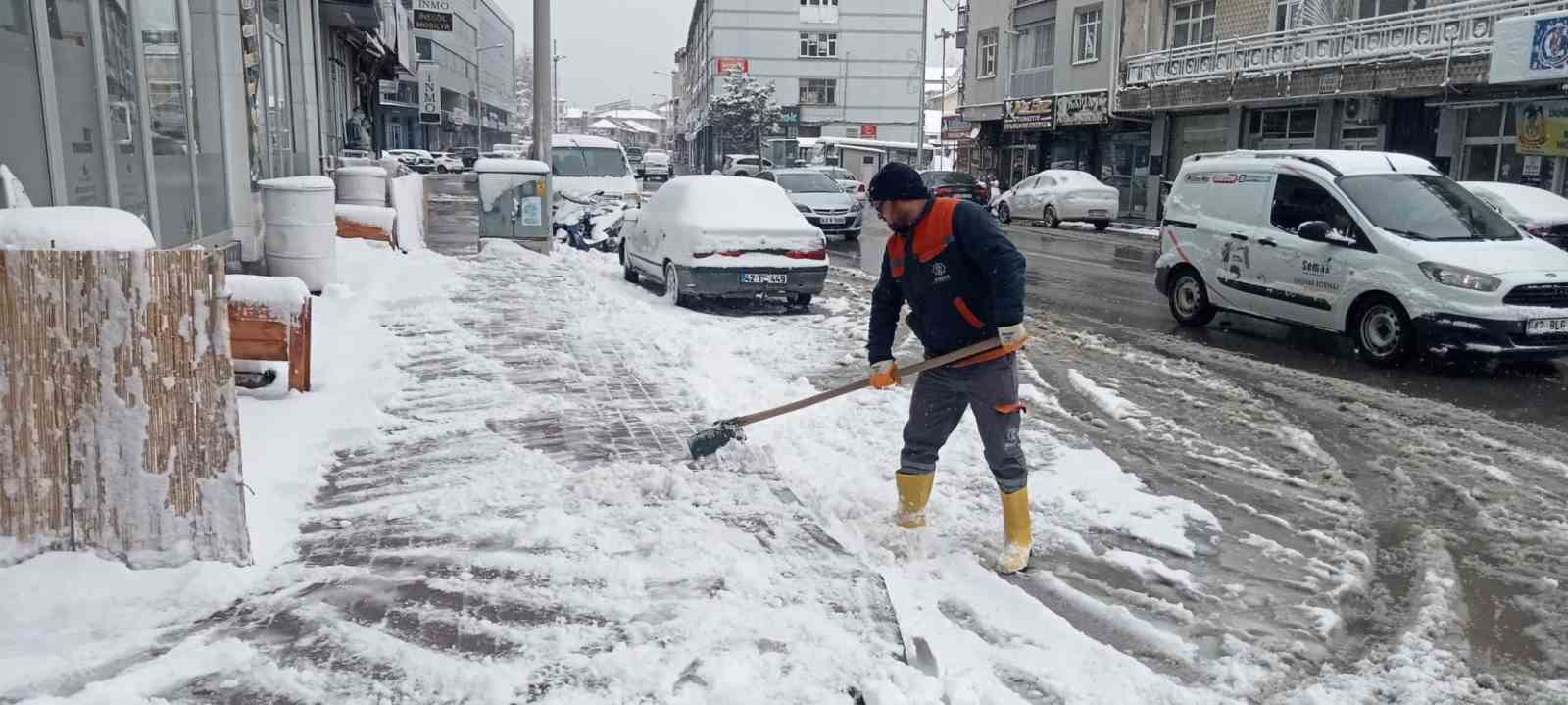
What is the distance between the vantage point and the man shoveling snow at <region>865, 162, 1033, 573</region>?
183 inches

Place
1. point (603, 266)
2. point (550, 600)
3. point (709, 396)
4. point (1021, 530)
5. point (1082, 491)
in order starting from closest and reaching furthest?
point (550, 600)
point (1021, 530)
point (1082, 491)
point (709, 396)
point (603, 266)

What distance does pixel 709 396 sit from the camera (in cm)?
768

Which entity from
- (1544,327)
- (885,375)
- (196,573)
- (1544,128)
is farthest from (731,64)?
(196,573)

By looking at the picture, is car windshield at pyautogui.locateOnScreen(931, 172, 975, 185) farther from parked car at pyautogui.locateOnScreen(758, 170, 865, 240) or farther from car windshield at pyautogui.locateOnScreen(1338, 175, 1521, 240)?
car windshield at pyautogui.locateOnScreen(1338, 175, 1521, 240)

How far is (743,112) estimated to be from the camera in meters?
68.2

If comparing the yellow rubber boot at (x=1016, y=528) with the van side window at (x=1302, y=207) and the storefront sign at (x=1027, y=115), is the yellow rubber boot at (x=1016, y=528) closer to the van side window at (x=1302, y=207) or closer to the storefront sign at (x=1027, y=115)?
the van side window at (x=1302, y=207)

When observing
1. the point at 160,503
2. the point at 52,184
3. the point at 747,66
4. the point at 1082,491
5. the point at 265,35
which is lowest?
the point at 1082,491

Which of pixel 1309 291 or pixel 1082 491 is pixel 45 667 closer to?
pixel 1082 491

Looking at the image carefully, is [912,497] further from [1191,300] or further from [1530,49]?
[1530,49]

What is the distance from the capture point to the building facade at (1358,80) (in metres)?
20.7

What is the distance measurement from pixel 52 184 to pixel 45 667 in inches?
164

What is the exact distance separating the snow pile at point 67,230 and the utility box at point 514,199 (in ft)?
40.3

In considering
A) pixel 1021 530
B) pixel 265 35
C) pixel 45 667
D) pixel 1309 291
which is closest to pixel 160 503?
pixel 45 667

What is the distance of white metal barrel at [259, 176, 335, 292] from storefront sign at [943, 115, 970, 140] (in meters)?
37.1
